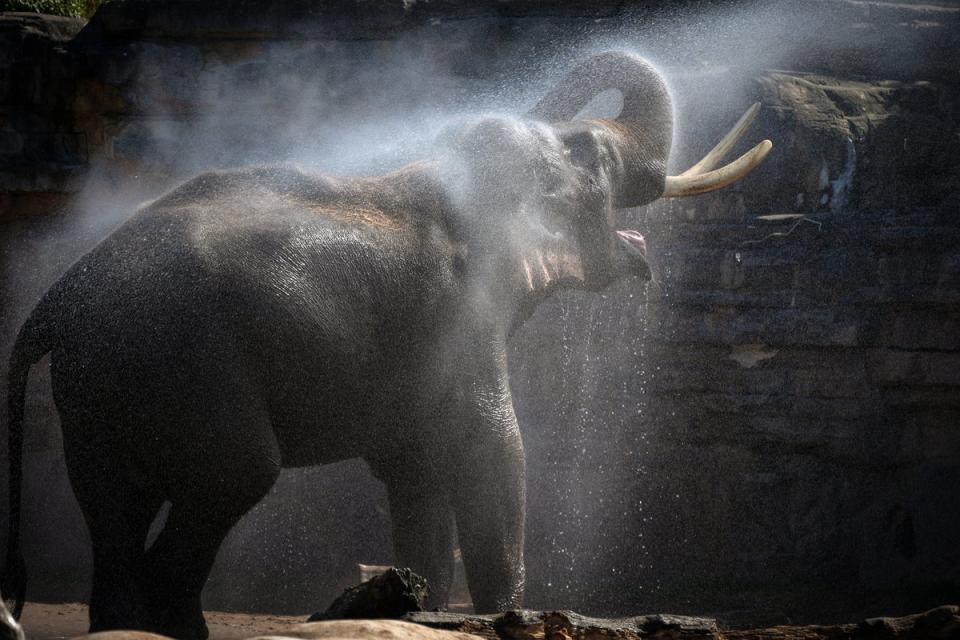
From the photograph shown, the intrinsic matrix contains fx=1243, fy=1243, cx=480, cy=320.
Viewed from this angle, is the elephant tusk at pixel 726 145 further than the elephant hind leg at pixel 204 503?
Yes

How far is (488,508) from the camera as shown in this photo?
5008 millimetres

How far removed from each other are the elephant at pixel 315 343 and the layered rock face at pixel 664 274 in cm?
164

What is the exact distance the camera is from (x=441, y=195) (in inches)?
199

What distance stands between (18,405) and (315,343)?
111 centimetres

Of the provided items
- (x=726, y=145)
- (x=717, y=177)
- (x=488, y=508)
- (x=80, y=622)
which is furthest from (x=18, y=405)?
(x=726, y=145)

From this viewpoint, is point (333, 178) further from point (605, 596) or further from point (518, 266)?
point (605, 596)

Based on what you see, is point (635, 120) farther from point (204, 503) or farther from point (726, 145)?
point (204, 503)

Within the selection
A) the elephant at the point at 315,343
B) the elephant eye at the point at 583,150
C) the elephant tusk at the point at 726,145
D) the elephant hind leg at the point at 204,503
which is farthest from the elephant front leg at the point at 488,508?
the elephant tusk at the point at 726,145

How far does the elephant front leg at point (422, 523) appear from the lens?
5.09 meters

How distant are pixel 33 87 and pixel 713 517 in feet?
16.1

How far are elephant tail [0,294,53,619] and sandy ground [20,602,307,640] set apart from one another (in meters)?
1.34

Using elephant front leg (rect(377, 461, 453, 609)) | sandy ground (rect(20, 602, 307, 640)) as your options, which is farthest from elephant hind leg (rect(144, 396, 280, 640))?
sandy ground (rect(20, 602, 307, 640))

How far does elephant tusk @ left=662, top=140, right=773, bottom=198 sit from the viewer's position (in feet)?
20.3

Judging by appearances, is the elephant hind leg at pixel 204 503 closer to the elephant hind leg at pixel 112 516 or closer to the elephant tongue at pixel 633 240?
the elephant hind leg at pixel 112 516
